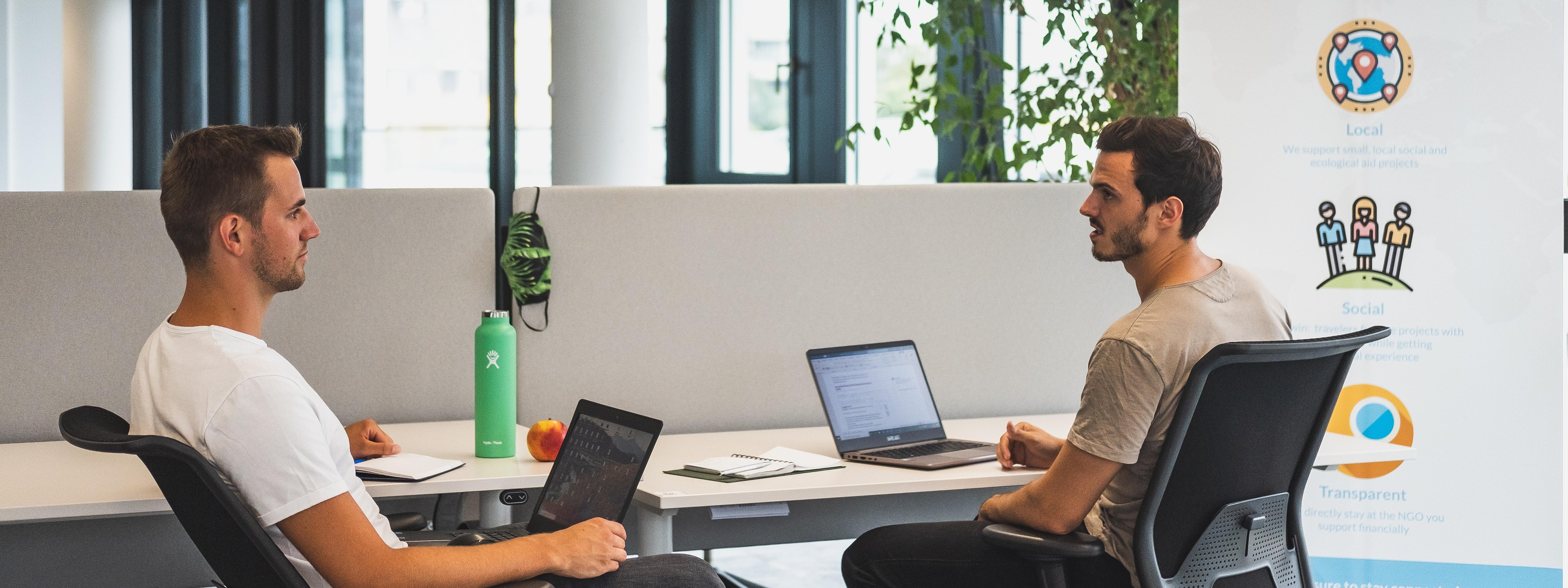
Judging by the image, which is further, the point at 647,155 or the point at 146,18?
the point at 146,18

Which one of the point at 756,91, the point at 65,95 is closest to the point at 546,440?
the point at 756,91


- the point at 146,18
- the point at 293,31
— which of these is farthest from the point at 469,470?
the point at 146,18

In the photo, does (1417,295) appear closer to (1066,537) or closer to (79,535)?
(1066,537)

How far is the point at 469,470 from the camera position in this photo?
6.38 feet

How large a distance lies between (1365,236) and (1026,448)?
1.18 m

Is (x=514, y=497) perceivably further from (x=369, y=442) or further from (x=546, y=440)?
(x=369, y=442)

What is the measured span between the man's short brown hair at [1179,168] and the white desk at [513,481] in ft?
1.56

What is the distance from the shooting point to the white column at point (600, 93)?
4.36 meters

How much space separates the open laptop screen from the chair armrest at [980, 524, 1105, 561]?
0.54 meters

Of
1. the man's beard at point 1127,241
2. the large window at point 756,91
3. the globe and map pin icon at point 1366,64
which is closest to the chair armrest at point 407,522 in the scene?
the man's beard at point 1127,241

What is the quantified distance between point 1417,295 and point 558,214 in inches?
71.2

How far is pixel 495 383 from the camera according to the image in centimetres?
203

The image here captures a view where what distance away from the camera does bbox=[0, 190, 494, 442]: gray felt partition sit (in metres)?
2.29

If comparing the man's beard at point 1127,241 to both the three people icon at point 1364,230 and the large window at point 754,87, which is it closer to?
the three people icon at point 1364,230
